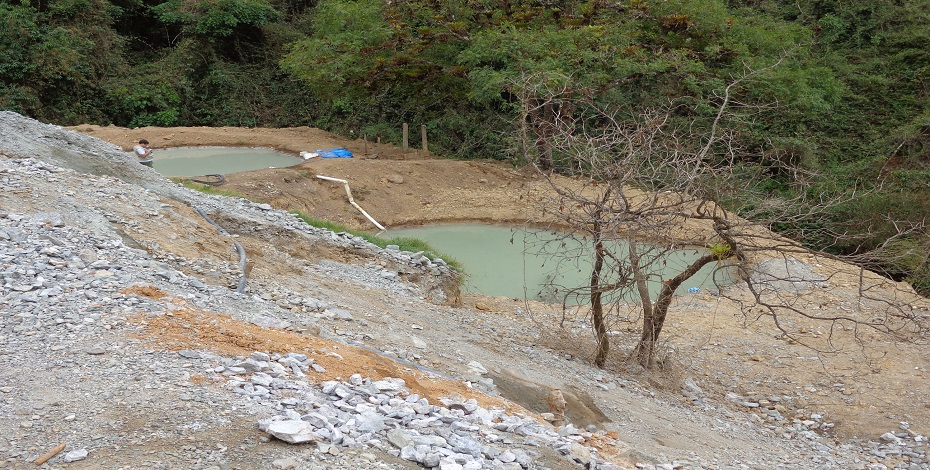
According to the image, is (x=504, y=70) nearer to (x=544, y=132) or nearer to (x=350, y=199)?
(x=350, y=199)

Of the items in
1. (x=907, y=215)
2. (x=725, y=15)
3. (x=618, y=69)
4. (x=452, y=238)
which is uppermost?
(x=725, y=15)

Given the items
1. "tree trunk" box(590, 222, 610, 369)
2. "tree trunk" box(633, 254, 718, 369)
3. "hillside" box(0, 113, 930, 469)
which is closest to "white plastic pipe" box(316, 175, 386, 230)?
"hillside" box(0, 113, 930, 469)

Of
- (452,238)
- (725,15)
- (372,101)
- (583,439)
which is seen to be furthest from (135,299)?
(372,101)

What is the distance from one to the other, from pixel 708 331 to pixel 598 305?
269 cm

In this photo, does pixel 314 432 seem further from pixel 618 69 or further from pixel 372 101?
pixel 372 101

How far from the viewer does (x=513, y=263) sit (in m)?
12.0

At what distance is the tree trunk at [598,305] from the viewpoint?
6.49 metres

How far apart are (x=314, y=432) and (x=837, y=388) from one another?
18.3 ft

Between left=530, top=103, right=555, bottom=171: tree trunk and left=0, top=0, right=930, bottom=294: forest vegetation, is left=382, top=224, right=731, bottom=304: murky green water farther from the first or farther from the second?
left=0, top=0, right=930, bottom=294: forest vegetation

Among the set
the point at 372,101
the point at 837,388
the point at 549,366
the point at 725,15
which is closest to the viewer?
the point at 549,366

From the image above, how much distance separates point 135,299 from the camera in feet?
16.7

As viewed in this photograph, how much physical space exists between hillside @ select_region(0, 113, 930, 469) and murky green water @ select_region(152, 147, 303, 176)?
19.3 feet

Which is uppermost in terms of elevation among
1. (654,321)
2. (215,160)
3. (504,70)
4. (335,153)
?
(504,70)

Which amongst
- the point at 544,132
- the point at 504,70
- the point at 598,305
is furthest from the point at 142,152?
the point at 598,305
